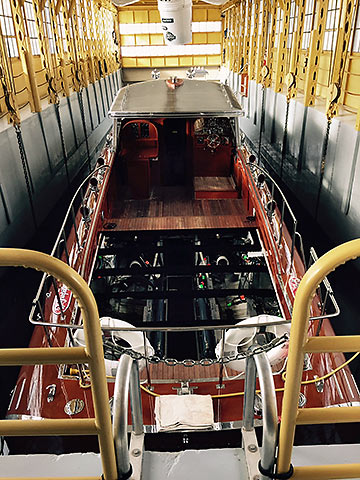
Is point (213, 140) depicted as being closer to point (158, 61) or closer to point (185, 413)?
point (185, 413)

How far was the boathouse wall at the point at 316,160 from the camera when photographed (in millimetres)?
5707

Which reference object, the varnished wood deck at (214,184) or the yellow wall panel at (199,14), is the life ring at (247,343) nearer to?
the varnished wood deck at (214,184)

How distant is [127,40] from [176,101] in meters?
14.2

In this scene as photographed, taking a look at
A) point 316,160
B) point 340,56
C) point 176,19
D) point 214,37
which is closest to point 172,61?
point 214,37

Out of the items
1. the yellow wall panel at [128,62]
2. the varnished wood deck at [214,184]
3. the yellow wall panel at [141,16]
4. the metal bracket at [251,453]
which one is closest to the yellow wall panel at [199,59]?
the yellow wall panel at [141,16]

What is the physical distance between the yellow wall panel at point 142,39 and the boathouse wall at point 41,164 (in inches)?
264

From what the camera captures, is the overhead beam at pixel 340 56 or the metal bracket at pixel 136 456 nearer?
the metal bracket at pixel 136 456

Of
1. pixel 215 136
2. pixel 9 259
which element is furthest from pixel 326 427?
pixel 215 136

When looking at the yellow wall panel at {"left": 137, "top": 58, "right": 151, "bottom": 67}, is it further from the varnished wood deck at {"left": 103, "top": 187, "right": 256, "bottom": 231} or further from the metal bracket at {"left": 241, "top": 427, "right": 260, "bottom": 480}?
the metal bracket at {"left": 241, "top": 427, "right": 260, "bottom": 480}

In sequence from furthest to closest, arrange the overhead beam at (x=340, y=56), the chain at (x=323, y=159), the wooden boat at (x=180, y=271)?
the chain at (x=323, y=159) → the overhead beam at (x=340, y=56) → the wooden boat at (x=180, y=271)

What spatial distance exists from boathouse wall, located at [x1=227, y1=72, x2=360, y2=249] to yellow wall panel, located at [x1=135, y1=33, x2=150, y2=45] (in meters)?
8.61

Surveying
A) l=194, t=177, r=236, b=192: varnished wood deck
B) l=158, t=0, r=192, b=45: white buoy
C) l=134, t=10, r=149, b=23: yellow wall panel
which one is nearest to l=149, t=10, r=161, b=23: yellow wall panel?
l=134, t=10, r=149, b=23: yellow wall panel

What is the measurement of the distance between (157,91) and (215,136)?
1.36 meters

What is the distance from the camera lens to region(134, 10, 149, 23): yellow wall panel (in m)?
17.2
